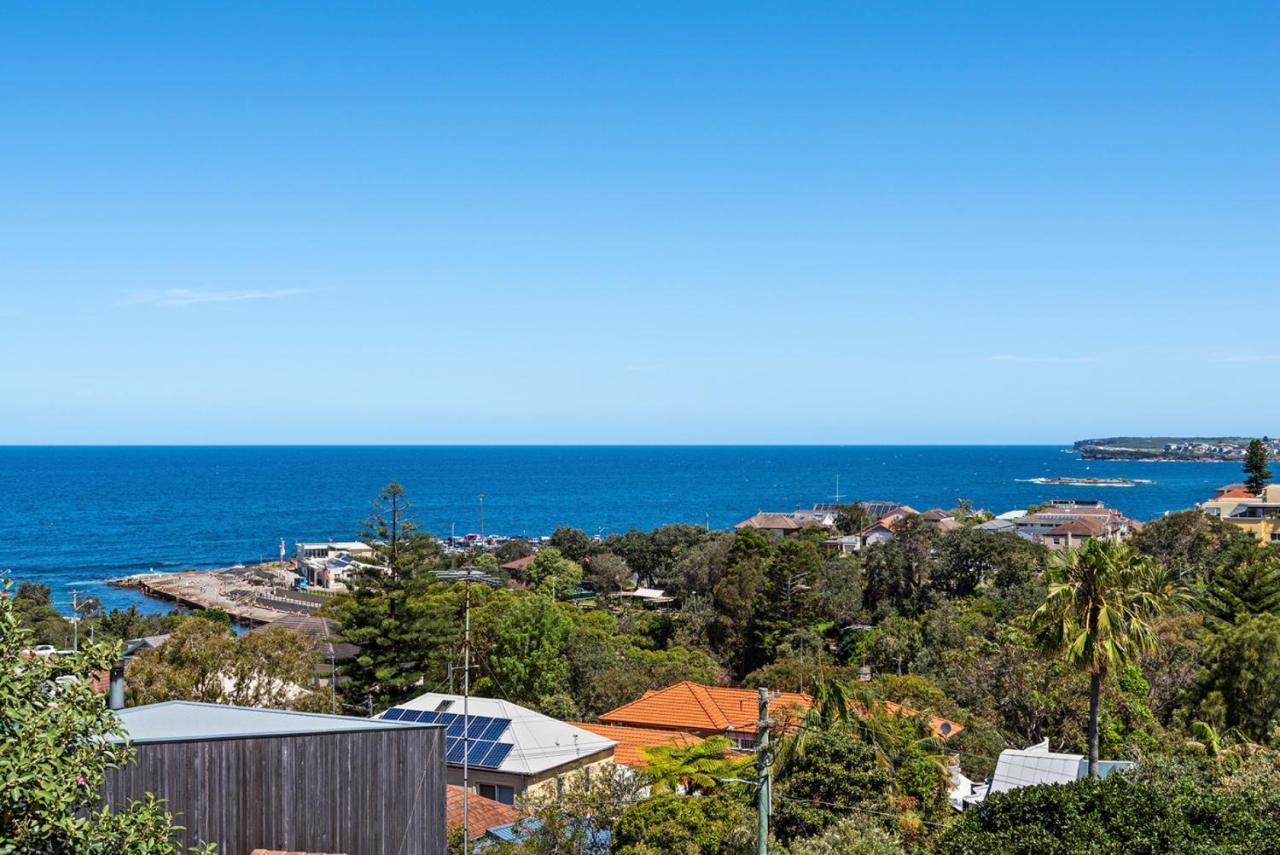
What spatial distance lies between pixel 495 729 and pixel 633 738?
4266 mm

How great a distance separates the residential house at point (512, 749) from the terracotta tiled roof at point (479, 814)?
108 cm

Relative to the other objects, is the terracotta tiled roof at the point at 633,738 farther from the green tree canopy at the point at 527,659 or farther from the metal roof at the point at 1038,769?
the metal roof at the point at 1038,769

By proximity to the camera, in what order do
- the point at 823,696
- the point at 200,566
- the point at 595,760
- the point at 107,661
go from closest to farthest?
the point at 107,661 < the point at 823,696 < the point at 595,760 < the point at 200,566

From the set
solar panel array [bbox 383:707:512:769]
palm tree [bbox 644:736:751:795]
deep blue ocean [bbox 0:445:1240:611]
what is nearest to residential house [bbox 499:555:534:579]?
deep blue ocean [bbox 0:445:1240:611]

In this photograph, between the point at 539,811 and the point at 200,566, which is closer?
the point at 539,811

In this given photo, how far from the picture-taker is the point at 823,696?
17016 millimetres

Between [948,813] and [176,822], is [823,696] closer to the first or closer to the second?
[948,813]

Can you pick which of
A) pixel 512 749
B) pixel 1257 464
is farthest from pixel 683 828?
pixel 1257 464

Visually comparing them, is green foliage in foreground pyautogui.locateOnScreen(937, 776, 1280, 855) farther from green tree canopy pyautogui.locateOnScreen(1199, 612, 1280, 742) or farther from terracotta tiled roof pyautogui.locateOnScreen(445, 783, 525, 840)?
green tree canopy pyautogui.locateOnScreen(1199, 612, 1280, 742)

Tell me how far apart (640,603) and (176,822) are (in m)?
53.2

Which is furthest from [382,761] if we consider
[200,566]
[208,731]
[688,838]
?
[200,566]

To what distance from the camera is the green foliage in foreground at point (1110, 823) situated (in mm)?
12555

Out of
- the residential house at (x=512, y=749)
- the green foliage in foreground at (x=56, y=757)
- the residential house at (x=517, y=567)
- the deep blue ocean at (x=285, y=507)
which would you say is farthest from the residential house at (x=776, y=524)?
the green foliage in foreground at (x=56, y=757)

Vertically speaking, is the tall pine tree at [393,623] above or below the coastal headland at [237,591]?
above
